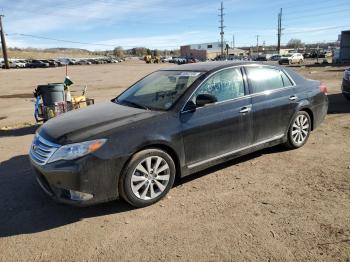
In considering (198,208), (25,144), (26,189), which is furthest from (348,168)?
(25,144)

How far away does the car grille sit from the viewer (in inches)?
156

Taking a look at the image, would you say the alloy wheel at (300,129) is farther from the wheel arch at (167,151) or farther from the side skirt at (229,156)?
the wheel arch at (167,151)

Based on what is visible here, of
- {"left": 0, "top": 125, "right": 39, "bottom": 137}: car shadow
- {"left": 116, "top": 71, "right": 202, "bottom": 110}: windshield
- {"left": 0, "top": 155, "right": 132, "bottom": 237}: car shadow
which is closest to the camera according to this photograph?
{"left": 0, "top": 155, "right": 132, "bottom": 237}: car shadow

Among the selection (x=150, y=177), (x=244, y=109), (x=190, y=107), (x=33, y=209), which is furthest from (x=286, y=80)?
(x=33, y=209)

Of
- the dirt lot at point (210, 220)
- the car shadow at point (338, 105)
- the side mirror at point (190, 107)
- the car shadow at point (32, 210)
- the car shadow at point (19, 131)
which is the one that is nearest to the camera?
the dirt lot at point (210, 220)

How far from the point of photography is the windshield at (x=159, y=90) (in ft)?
15.7

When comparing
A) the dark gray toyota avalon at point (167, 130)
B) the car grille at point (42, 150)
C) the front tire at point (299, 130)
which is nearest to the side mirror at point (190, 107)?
the dark gray toyota avalon at point (167, 130)

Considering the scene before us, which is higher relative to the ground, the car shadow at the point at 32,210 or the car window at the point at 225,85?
the car window at the point at 225,85

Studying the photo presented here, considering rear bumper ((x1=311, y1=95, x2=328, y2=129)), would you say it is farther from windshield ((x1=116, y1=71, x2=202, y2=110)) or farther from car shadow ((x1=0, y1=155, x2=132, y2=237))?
car shadow ((x1=0, y1=155, x2=132, y2=237))

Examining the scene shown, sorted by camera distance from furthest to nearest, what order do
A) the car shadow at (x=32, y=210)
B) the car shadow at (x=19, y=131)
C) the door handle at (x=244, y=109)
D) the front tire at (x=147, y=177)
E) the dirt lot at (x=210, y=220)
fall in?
the car shadow at (x=19, y=131) → the door handle at (x=244, y=109) → the front tire at (x=147, y=177) → the car shadow at (x=32, y=210) → the dirt lot at (x=210, y=220)

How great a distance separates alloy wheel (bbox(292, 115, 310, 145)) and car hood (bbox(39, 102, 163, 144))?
269cm

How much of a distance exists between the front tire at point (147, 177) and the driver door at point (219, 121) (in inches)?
14.5

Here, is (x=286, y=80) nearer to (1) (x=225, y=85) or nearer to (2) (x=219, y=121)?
(1) (x=225, y=85)

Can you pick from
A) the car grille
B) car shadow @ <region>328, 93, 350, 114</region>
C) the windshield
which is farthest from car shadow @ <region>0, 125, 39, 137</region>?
car shadow @ <region>328, 93, 350, 114</region>
